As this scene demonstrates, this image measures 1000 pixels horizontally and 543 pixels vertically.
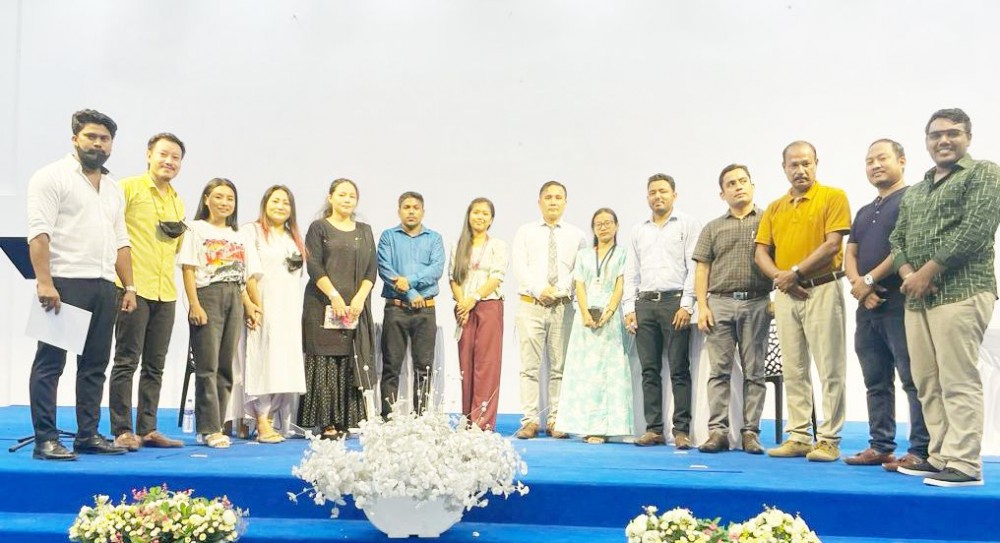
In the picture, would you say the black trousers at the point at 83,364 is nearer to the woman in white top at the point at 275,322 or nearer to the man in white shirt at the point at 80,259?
the man in white shirt at the point at 80,259

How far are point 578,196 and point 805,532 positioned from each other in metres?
4.38

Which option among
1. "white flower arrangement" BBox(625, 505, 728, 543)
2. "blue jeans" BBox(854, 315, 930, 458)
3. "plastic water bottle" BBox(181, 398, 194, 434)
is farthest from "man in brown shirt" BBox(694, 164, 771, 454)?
"plastic water bottle" BBox(181, 398, 194, 434)

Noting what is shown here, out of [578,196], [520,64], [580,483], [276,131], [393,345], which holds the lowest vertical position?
[580,483]

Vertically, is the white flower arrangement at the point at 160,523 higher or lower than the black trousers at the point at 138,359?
lower

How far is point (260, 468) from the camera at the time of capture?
3.23 meters

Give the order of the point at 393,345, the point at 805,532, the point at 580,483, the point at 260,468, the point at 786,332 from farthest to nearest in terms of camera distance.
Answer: the point at 393,345 < the point at 786,332 < the point at 260,468 < the point at 580,483 < the point at 805,532

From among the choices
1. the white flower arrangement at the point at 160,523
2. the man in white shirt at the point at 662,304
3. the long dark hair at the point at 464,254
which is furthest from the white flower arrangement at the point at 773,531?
the long dark hair at the point at 464,254

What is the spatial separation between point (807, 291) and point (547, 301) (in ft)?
4.74

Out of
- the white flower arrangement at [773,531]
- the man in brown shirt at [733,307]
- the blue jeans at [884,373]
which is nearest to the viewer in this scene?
the white flower arrangement at [773,531]

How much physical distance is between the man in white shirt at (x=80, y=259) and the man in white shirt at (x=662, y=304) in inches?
94.2

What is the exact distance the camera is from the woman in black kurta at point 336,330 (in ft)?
14.7

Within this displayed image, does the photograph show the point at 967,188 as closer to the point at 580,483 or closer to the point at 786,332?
the point at 786,332

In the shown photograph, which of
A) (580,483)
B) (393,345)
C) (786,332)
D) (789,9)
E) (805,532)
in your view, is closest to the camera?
(805,532)

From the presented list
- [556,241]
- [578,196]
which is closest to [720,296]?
[556,241]
